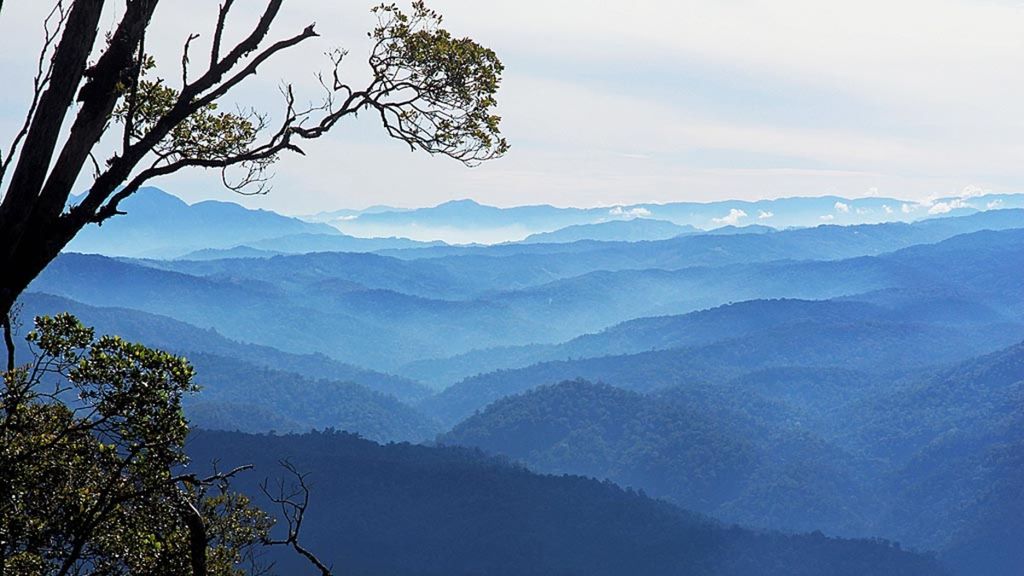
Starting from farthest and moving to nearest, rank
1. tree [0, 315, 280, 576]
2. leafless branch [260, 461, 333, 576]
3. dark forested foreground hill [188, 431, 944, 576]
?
dark forested foreground hill [188, 431, 944, 576]
tree [0, 315, 280, 576]
leafless branch [260, 461, 333, 576]

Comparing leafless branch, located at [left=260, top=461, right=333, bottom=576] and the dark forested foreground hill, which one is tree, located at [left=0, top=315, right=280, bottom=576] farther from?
the dark forested foreground hill

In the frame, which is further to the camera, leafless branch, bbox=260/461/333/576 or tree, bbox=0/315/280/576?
tree, bbox=0/315/280/576

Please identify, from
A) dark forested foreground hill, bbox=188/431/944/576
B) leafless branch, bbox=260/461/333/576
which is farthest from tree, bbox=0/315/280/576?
dark forested foreground hill, bbox=188/431/944/576

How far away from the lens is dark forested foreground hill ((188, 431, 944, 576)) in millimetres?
164125

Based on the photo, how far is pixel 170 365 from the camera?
9820 millimetres

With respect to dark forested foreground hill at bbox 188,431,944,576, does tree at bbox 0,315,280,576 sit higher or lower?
higher

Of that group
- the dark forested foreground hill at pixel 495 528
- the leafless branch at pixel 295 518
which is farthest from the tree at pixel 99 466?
the dark forested foreground hill at pixel 495 528

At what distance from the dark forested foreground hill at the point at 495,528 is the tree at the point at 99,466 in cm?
15077

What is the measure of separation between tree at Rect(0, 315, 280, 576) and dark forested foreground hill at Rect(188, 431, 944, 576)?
495ft

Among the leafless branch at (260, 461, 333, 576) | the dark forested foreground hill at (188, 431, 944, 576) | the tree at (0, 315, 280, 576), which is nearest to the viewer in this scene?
the leafless branch at (260, 461, 333, 576)

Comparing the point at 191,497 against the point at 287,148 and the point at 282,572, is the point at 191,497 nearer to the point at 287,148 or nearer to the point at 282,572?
the point at 287,148

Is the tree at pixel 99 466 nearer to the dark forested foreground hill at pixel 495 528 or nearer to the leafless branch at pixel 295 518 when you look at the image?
the leafless branch at pixel 295 518

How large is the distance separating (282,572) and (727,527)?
85.5 m

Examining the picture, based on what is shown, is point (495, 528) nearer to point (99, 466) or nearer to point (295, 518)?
point (295, 518)
